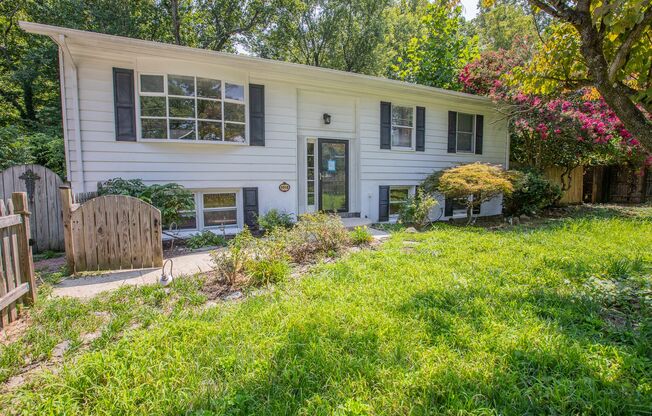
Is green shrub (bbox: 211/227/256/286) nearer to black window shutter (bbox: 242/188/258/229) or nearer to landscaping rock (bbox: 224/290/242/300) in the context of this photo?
landscaping rock (bbox: 224/290/242/300)

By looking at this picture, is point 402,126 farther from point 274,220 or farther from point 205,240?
point 205,240

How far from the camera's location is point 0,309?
101 inches

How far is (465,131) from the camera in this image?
9875mm

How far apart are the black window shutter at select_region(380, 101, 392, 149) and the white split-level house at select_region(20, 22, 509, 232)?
0.09 feet

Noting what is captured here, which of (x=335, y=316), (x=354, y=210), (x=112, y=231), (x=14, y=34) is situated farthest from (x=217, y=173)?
(x=14, y=34)

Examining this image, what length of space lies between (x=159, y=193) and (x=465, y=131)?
A: 852 centimetres

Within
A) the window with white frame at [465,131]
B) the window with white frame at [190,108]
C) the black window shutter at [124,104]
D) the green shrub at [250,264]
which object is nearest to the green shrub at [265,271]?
the green shrub at [250,264]

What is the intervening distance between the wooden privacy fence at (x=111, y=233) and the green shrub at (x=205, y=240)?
4.48 ft

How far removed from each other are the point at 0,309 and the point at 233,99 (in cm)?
511

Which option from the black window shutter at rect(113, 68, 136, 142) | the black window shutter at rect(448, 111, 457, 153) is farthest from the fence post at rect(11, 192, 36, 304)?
the black window shutter at rect(448, 111, 457, 153)

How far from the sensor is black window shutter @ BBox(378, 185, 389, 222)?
27.9 feet

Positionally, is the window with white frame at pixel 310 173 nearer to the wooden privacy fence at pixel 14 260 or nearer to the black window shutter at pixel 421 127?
the black window shutter at pixel 421 127

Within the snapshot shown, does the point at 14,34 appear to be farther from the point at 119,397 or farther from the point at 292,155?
the point at 119,397

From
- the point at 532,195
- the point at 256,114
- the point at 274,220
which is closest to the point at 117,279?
the point at 274,220
